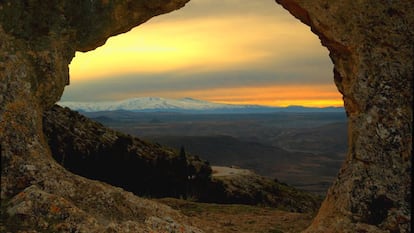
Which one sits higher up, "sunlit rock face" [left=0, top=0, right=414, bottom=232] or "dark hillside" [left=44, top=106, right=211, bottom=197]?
"sunlit rock face" [left=0, top=0, right=414, bottom=232]

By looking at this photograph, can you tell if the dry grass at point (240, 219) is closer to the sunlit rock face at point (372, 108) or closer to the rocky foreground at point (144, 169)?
the sunlit rock face at point (372, 108)

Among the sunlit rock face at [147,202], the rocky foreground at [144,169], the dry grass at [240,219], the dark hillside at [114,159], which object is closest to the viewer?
the sunlit rock face at [147,202]

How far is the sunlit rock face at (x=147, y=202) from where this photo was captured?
528 inches

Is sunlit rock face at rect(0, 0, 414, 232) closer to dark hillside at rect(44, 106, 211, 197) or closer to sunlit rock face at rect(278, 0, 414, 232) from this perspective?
sunlit rock face at rect(278, 0, 414, 232)

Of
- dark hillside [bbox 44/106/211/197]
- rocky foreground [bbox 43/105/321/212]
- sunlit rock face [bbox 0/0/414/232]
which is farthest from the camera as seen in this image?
rocky foreground [bbox 43/105/321/212]

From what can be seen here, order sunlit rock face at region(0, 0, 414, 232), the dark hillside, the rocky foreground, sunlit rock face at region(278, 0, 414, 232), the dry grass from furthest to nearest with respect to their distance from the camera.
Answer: the rocky foreground < the dark hillside < the dry grass < sunlit rock face at region(278, 0, 414, 232) < sunlit rock face at region(0, 0, 414, 232)

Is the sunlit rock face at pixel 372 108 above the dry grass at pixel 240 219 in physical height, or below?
above

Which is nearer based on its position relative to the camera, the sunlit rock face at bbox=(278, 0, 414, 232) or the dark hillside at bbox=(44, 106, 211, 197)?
the sunlit rock face at bbox=(278, 0, 414, 232)

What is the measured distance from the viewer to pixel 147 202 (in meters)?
15.8

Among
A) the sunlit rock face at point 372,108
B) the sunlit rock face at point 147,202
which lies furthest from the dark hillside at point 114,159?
the sunlit rock face at point 372,108

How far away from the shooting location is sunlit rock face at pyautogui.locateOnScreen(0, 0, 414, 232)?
13.4m

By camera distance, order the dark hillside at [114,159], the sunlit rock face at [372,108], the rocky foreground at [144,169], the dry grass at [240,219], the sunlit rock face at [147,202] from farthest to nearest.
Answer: the rocky foreground at [144,169]
the dark hillside at [114,159]
the dry grass at [240,219]
the sunlit rock face at [372,108]
the sunlit rock face at [147,202]

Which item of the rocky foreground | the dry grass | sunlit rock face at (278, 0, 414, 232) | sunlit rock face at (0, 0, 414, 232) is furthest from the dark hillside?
sunlit rock face at (278, 0, 414, 232)

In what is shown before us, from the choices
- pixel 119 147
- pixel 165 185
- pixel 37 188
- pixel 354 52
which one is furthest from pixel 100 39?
pixel 119 147
